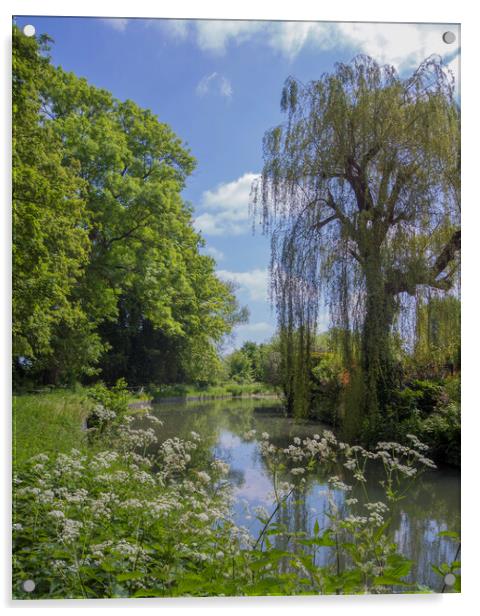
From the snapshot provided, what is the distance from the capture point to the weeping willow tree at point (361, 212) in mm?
3699

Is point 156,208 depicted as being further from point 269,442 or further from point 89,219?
point 269,442

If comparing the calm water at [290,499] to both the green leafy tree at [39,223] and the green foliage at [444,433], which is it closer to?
the green foliage at [444,433]

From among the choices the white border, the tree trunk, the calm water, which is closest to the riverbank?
the calm water

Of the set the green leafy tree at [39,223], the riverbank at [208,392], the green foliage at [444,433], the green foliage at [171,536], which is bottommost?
the green foliage at [171,536]

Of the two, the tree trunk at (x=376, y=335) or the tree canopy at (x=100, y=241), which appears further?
the tree trunk at (x=376, y=335)

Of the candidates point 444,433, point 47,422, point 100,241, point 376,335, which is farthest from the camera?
point 376,335

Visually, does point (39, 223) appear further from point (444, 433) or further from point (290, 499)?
point (444, 433)

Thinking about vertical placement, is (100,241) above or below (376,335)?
above

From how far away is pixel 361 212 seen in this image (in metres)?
3.86
